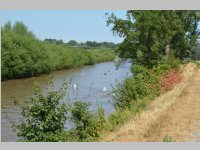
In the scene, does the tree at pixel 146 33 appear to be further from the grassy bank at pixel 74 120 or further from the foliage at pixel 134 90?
the grassy bank at pixel 74 120

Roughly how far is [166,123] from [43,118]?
3771mm

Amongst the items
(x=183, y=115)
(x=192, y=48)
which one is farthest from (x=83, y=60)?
(x=183, y=115)

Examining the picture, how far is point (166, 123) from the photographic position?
514 inches

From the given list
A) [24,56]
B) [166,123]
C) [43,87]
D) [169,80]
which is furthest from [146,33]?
[24,56]

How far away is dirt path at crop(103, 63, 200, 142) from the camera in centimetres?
1133

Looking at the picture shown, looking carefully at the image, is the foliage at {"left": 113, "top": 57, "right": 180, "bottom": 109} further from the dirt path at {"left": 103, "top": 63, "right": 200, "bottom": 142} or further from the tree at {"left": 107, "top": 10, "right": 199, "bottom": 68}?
the tree at {"left": 107, "top": 10, "right": 199, "bottom": 68}

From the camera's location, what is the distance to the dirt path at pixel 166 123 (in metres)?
11.3

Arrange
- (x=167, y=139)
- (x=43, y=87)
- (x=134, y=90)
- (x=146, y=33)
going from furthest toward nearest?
(x=43, y=87), (x=146, y=33), (x=134, y=90), (x=167, y=139)

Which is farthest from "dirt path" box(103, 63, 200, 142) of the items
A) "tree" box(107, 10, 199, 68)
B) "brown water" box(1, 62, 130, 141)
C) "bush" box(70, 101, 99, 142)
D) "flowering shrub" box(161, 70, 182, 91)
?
"tree" box(107, 10, 199, 68)

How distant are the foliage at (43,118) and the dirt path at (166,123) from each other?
140 cm

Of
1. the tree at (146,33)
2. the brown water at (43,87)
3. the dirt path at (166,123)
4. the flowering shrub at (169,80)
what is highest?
the tree at (146,33)

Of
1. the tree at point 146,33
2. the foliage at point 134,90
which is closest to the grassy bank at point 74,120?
the foliage at point 134,90

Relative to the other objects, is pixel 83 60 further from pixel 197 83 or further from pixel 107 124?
pixel 107 124

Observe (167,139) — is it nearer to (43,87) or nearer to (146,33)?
(146,33)
